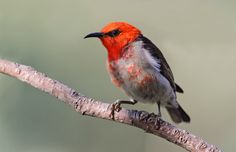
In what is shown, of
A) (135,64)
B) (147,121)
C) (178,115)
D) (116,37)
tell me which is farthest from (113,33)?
(178,115)

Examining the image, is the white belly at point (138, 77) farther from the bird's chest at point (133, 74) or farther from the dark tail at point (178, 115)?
the dark tail at point (178, 115)

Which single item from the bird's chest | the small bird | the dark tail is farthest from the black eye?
the dark tail

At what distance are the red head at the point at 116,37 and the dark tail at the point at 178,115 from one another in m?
0.69

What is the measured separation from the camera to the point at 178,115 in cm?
370

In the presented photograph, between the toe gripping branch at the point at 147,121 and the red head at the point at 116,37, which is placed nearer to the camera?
the toe gripping branch at the point at 147,121

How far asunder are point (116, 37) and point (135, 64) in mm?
194

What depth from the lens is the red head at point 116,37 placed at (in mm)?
3148

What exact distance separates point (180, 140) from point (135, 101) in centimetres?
89

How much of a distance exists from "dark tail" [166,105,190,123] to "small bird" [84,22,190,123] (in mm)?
332

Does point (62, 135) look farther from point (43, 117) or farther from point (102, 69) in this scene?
point (102, 69)

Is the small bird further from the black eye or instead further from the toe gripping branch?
the toe gripping branch

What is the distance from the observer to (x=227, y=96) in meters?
3.65

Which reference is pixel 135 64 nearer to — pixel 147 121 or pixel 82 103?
pixel 147 121

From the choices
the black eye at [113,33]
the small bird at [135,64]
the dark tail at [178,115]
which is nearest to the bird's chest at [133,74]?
the small bird at [135,64]
